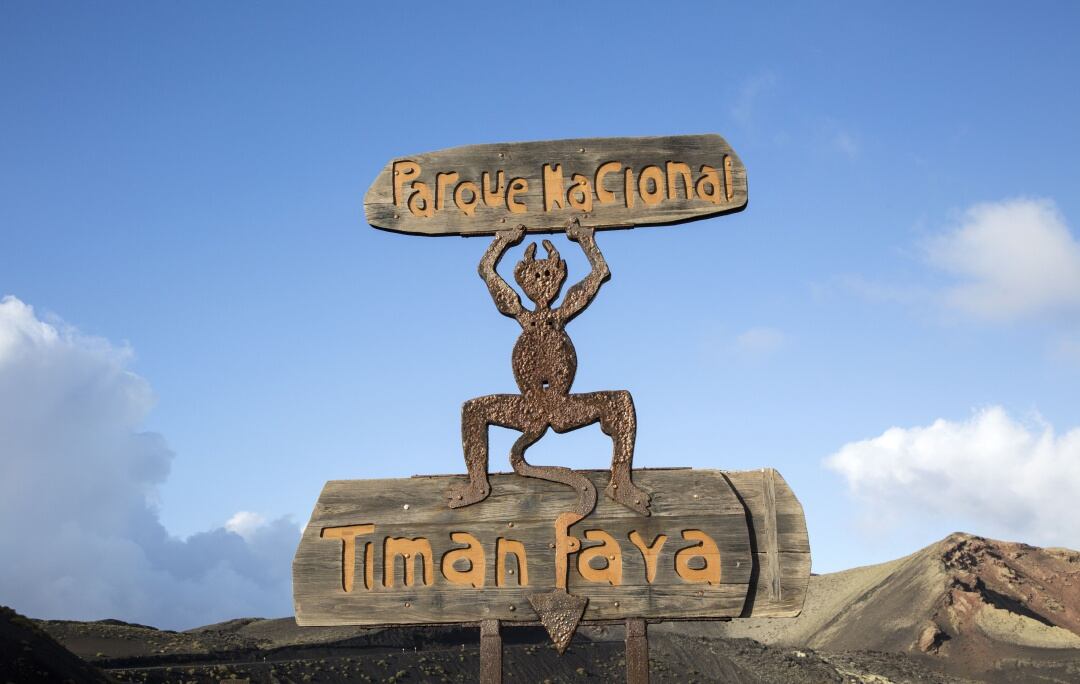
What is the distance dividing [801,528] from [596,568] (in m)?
1.42

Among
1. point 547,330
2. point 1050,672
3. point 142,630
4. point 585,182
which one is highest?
point 585,182

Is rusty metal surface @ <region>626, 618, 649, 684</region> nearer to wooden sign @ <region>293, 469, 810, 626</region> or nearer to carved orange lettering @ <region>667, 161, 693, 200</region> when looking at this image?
wooden sign @ <region>293, 469, 810, 626</region>

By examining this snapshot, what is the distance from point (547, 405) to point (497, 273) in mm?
1054

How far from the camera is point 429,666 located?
34344mm

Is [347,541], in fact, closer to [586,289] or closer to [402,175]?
[586,289]

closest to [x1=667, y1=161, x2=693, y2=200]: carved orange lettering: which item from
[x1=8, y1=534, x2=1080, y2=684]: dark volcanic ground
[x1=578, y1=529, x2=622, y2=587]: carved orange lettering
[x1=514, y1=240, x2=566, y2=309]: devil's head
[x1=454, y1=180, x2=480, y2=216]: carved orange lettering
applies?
[x1=514, y1=240, x2=566, y2=309]: devil's head

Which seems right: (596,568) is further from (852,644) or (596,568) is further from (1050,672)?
(852,644)

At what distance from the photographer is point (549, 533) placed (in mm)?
6953

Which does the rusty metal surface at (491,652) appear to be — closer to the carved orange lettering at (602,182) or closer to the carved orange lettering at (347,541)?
the carved orange lettering at (347,541)

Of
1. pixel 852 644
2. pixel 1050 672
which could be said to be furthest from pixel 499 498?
pixel 852 644

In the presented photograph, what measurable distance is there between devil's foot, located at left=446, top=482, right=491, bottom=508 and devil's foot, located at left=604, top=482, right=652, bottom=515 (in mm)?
831

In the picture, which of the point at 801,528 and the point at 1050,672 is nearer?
the point at 801,528

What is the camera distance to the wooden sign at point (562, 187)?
758 cm

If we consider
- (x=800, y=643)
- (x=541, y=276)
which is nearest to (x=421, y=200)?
(x=541, y=276)
